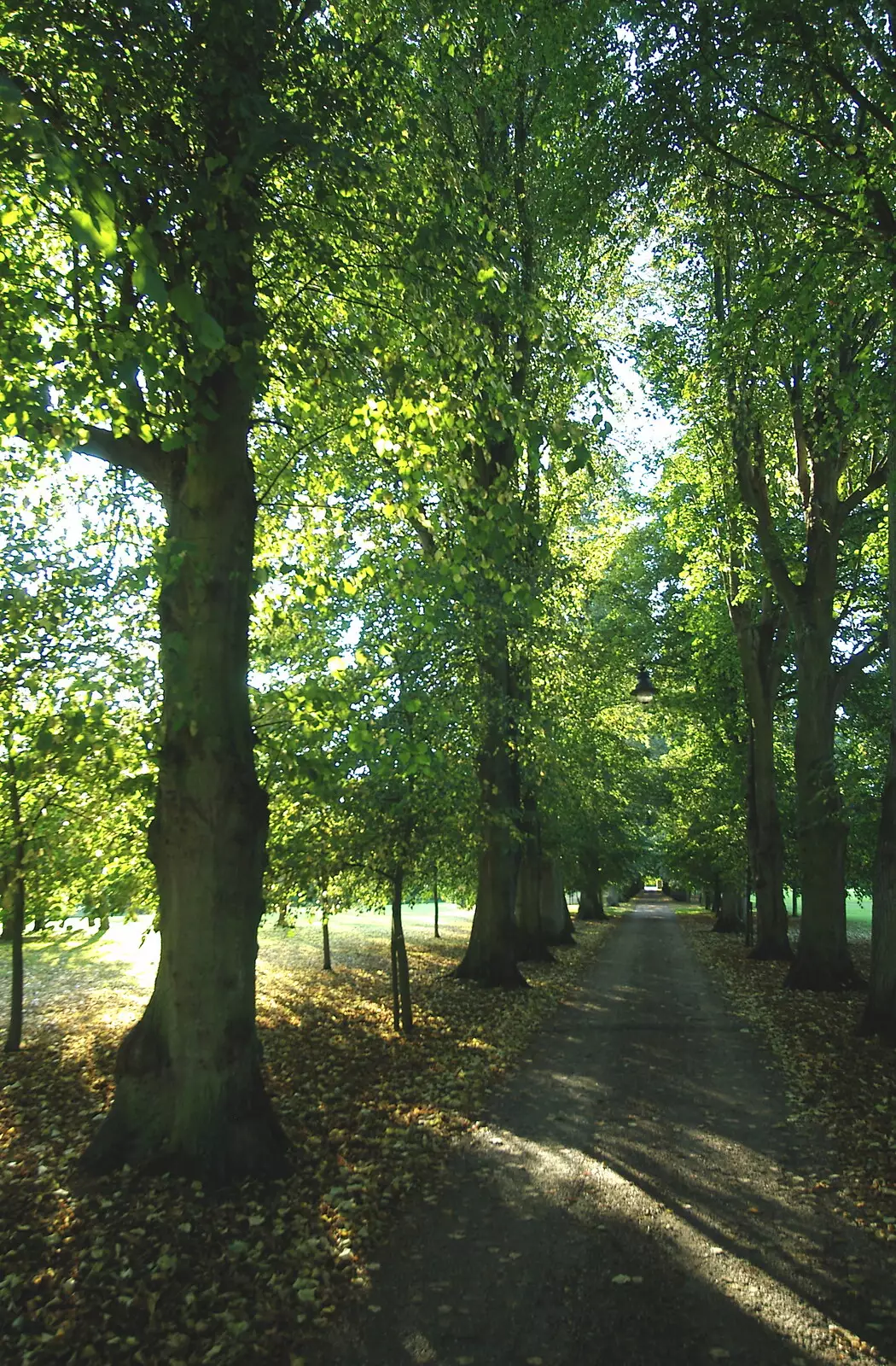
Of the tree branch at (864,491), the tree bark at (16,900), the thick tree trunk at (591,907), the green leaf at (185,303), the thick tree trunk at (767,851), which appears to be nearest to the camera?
the green leaf at (185,303)

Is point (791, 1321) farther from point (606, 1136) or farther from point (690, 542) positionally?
point (690, 542)

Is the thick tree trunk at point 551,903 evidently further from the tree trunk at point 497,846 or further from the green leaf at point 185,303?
the green leaf at point 185,303


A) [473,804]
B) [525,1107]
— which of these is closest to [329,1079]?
[525,1107]

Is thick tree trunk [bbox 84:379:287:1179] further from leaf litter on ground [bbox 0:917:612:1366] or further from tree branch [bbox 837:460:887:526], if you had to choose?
tree branch [bbox 837:460:887:526]

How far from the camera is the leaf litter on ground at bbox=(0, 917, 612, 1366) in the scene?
4.38 meters

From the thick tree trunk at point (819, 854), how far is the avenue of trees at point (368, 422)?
→ 6cm

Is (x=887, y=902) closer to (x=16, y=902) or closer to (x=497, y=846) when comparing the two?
(x=497, y=846)

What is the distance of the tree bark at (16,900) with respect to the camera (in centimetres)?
1075

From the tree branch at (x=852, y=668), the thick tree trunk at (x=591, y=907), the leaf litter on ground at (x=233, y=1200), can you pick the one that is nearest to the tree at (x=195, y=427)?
the leaf litter on ground at (x=233, y=1200)

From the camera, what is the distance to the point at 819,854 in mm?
15492

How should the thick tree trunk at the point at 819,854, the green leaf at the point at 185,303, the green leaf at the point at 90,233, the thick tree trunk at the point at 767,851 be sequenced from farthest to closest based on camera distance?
the thick tree trunk at the point at 767,851
the thick tree trunk at the point at 819,854
the green leaf at the point at 185,303
the green leaf at the point at 90,233

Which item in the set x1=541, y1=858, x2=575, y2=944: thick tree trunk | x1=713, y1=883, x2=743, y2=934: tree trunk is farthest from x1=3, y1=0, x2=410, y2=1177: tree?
x1=713, y1=883, x2=743, y2=934: tree trunk

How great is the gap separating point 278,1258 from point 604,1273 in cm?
183

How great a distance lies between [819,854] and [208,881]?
12336mm
